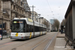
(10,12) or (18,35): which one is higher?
(10,12)

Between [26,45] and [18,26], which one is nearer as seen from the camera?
[26,45]

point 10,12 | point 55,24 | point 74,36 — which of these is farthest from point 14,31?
point 55,24

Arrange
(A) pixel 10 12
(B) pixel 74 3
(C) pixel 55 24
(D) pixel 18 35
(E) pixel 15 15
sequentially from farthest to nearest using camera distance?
(C) pixel 55 24
(E) pixel 15 15
(A) pixel 10 12
(D) pixel 18 35
(B) pixel 74 3

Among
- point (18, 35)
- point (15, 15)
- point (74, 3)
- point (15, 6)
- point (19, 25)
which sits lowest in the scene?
point (18, 35)

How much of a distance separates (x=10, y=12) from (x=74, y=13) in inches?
1526

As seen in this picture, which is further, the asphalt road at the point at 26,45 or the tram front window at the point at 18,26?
the tram front window at the point at 18,26

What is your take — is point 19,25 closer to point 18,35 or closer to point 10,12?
point 18,35

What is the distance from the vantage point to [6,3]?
48219 mm

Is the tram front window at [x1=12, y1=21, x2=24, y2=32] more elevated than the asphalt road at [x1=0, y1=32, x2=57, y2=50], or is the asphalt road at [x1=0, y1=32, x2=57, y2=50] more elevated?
the tram front window at [x1=12, y1=21, x2=24, y2=32]

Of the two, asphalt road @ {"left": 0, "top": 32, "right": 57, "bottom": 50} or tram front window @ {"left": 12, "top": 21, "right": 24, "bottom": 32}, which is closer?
asphalt road @ {"left": 0, "top": 32, "right": 57, "bottom": 50}

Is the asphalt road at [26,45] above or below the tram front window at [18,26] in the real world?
below

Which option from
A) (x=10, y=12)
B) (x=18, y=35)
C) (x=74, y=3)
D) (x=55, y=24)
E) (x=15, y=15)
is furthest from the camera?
(x=55, y=24)

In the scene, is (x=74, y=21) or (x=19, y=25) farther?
(x=19, y=25)

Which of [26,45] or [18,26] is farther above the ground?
[18,26]
